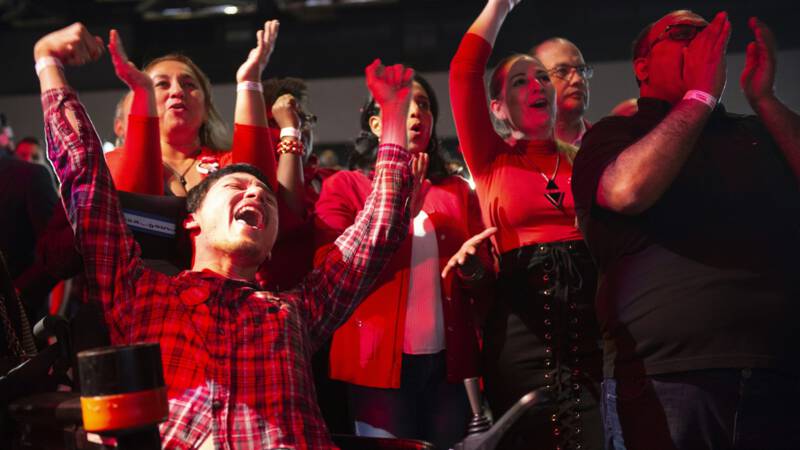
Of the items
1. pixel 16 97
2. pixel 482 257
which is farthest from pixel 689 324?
pixel 16 97

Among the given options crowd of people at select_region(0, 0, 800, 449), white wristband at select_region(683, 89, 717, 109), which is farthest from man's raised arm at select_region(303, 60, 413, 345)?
white wristband at select_region(683, 89, 717, 109)

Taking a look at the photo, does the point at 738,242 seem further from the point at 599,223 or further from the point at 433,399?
the point at 433,399

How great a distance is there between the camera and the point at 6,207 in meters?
2.82

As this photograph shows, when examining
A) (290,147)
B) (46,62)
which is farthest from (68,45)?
(290,147)

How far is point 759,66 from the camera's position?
188 cm

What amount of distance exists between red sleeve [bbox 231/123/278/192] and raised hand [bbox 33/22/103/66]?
1.47 feet

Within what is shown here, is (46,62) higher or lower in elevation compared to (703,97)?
higher

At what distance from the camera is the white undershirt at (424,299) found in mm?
2338

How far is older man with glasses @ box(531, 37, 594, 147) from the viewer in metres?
2.75

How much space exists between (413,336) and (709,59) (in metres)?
1.01

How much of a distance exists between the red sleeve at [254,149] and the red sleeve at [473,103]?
0.48 m

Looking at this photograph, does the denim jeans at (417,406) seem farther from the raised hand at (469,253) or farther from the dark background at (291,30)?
the dark background at (291,30)

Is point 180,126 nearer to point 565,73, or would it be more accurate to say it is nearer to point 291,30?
point 565,73

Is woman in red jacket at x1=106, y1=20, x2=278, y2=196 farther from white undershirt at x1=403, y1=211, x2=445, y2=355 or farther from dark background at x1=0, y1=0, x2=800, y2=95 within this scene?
dark background at x1=0, y1=0, x2=800, y2=95
